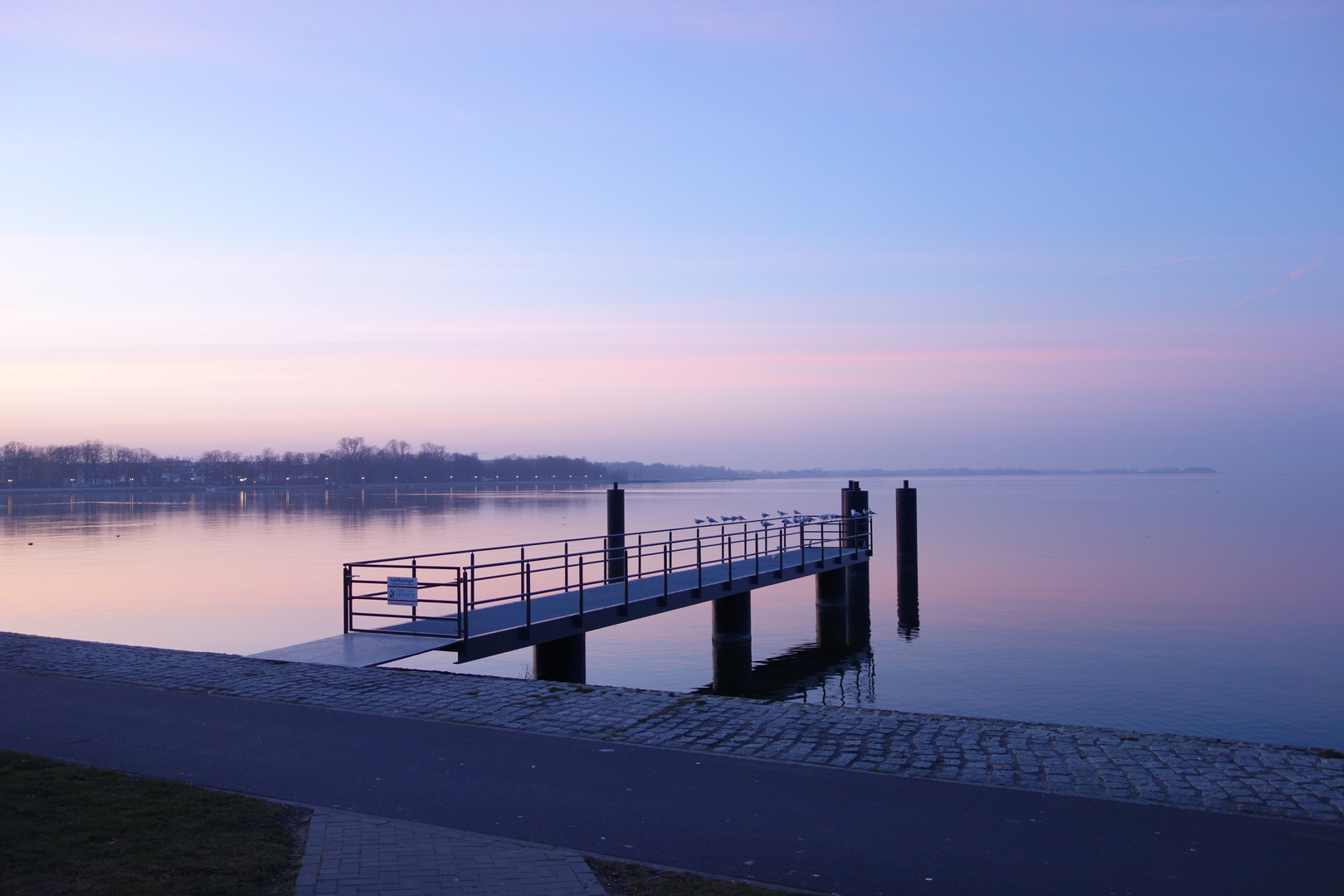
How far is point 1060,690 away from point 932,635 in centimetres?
647

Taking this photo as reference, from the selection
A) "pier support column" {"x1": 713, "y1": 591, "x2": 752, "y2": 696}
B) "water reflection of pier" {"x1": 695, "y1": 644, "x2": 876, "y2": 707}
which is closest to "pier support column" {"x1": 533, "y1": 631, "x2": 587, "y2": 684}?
"water reflection of pier" {"x1": 695, "y1": 644, "x2": 876, "y2": 707}

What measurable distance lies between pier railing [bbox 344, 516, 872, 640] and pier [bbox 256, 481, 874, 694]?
0.06m

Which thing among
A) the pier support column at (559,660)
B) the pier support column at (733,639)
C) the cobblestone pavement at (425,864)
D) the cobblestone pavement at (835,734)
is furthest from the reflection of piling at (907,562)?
the cobblestone pavement at (425,864)

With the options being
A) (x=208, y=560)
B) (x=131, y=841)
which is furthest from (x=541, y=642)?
(x=208, y=560)

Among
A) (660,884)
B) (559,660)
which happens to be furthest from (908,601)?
(660,884)

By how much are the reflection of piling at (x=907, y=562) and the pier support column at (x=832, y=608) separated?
2.51m

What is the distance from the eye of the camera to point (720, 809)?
6391 mm

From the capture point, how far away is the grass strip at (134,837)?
5039 mm

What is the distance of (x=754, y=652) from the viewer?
23.7 m

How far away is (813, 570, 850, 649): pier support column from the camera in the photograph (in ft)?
81.3

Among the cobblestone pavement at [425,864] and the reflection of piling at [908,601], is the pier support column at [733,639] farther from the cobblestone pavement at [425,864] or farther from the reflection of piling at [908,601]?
the cobblestone pavement at [425,864]

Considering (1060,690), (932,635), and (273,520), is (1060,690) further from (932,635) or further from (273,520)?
(273,520)

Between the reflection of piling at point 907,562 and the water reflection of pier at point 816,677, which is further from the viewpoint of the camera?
the reflection of piling at point 907,562

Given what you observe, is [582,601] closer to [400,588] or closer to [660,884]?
[400,588]
